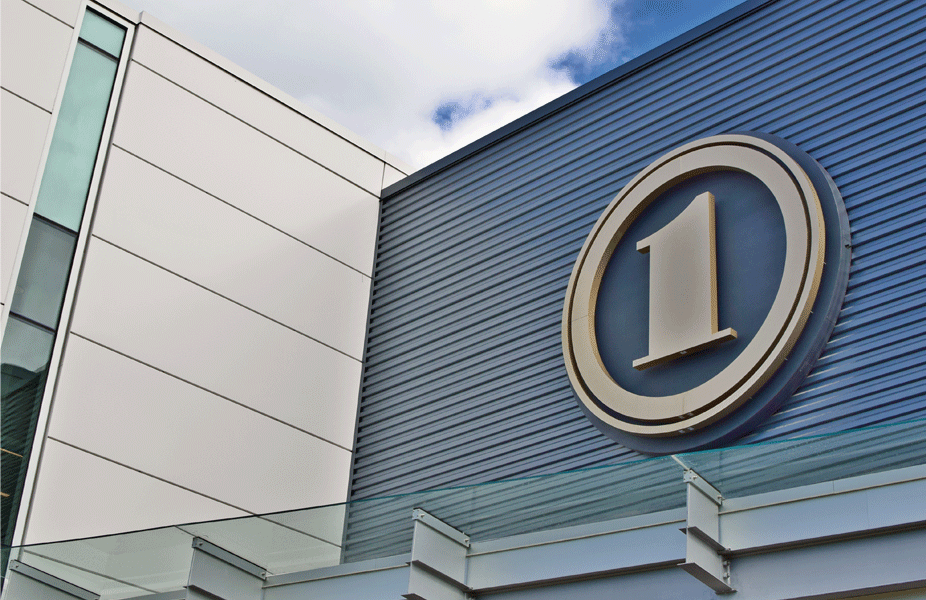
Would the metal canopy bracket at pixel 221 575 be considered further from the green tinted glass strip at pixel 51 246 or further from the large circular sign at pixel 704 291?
the large circular sign at pixel 704 291

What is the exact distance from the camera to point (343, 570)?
5.84 metres

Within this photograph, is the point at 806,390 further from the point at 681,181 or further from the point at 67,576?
the point at 67,576

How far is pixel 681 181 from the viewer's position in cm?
859

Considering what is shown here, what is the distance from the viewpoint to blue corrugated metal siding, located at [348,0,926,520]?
23.4 ft

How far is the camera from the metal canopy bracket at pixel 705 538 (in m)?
4.50

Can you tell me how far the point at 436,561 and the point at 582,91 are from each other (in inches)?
226

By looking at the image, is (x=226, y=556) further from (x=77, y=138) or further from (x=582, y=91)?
(x=582, y=91)

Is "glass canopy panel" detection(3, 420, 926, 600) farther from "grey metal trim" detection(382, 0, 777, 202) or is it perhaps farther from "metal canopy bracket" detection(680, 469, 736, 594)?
"grey metal trim" detection(382, 0, 777, 202)

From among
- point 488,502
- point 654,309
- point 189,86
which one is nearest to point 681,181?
point 654,309

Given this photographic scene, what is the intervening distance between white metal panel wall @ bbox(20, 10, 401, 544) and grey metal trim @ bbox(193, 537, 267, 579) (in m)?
2.79

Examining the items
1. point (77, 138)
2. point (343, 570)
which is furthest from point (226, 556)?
point (77, 138)

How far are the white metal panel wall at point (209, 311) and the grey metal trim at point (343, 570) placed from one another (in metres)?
3.07

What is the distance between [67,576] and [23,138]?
4.11 m

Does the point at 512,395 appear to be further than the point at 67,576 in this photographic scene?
Yes
